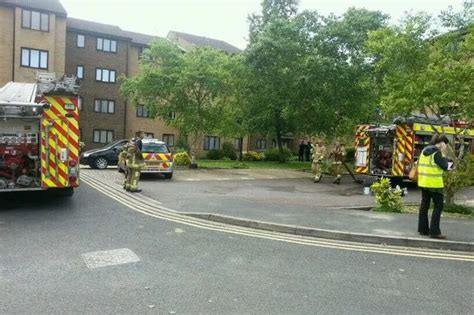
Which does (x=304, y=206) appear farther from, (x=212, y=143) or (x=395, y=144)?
(x=212, y=143)

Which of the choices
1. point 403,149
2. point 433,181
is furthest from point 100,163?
point 433,181

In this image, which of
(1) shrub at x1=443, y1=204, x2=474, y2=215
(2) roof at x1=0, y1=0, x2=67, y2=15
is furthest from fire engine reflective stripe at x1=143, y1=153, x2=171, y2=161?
(2) roof at x1=0, y1=0, x2=67, y2=15

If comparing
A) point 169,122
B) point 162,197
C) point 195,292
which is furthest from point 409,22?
point 169,122

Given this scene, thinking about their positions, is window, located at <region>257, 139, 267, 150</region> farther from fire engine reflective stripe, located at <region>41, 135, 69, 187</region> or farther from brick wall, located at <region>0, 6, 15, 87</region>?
fire engine reflective stripe, located at <region>41, 135, 69, 187</region>

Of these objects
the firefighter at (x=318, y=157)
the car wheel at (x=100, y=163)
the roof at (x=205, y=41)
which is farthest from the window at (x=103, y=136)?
the firefighter at (x=318, y=157)

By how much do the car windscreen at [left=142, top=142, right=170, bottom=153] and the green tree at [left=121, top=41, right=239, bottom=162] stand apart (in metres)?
6.02

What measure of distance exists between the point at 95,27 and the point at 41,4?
5.15 m

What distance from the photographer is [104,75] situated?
3566 cm

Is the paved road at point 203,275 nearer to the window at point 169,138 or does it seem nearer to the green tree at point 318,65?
the green tree at point 318,65

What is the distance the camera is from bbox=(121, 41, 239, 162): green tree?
22766 millimetres

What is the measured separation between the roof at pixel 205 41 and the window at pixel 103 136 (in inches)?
506

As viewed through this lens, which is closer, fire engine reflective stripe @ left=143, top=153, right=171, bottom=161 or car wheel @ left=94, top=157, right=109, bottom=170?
fire engine reflective stripe @ left=143, top=153, right=171, bottom=161

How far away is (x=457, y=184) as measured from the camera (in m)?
10.7

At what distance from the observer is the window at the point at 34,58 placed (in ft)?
100
